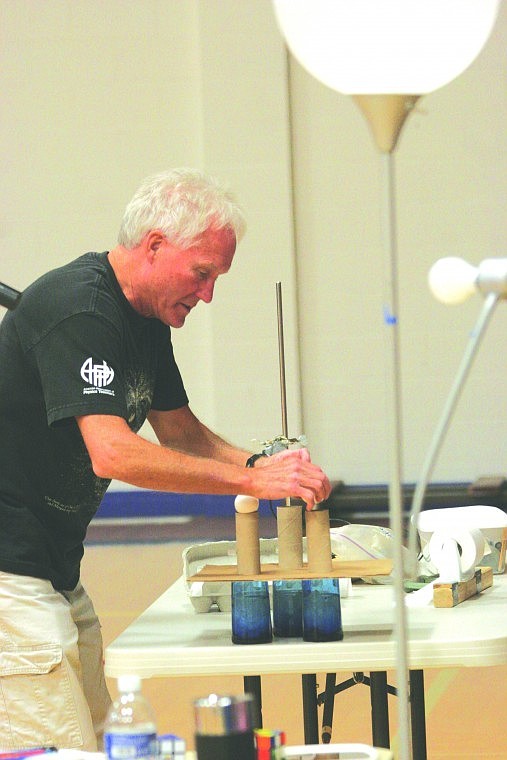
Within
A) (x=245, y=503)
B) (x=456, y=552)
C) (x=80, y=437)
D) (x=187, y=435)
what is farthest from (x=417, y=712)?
(x=80, y=437)

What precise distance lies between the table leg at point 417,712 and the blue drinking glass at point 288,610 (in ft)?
1.10

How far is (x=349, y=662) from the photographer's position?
68.3 inches

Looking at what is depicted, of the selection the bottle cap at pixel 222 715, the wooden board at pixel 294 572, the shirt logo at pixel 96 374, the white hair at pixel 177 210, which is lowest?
the wooden board at pixel 294 572

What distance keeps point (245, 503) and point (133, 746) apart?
68 centimetres

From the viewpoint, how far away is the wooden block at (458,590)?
203 cm

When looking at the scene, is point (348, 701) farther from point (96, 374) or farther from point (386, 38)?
point (386, 38)

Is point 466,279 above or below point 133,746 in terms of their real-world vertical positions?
above

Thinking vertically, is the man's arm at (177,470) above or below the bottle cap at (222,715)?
above

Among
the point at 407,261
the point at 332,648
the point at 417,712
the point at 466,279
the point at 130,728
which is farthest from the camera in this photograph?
the point at 407,261

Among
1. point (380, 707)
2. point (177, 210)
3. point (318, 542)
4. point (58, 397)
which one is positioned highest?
point (177, 210)

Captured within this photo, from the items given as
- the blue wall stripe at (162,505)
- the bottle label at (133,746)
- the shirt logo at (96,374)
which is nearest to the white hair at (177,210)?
the shirt logo at (96,374)

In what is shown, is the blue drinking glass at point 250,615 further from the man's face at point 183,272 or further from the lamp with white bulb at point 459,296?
the lamp with white bulb at point 459,296

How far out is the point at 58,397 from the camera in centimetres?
178

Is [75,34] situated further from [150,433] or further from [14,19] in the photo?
[150,433]
